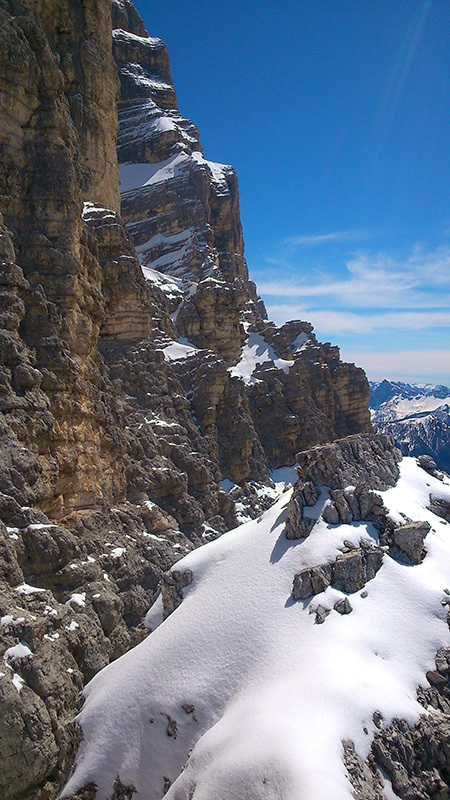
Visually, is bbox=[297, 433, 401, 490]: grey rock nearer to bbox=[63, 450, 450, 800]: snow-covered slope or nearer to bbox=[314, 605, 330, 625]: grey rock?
bbox=[63, 450, 450, 800]: snow-covered slope

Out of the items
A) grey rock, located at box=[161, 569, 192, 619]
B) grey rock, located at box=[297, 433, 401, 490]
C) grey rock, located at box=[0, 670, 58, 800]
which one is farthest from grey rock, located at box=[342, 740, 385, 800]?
grey rock, located at box=[297, 433, 401, 490]

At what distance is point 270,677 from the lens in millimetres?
15266

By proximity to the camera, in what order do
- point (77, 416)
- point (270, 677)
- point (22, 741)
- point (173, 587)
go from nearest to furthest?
point (22, 741) < point (270, 677) < point (173, 587) < point (77, 416)

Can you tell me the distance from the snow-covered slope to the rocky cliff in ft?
7.87

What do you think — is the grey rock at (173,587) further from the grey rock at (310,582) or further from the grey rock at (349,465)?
the grey rock at (349,465)

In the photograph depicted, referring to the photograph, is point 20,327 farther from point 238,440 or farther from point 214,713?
point 238,440

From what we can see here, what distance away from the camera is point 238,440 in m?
54.2

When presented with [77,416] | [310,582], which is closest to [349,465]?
[310,582]

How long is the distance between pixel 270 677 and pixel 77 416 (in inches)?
601

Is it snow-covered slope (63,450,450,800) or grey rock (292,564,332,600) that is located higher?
grey rock (292,564,332,600)

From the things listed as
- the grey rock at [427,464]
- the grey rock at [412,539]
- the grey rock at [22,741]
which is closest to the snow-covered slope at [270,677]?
the grey rock at [412,539]

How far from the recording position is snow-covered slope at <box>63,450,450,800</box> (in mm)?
12750

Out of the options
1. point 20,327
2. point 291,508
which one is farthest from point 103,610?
point 20,327

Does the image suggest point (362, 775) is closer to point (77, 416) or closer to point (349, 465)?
point (349, 465)
